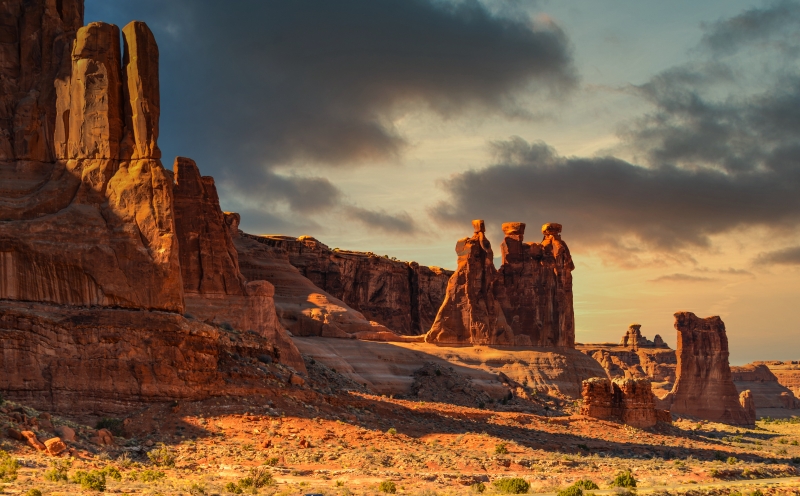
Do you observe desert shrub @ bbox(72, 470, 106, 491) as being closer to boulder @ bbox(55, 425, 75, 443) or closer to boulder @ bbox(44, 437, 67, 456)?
boulder @ bbox(44, 437, 67, 456)

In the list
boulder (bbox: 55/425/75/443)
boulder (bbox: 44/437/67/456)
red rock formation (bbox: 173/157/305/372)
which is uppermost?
red rock formation (bbox: 173/157/305/372)

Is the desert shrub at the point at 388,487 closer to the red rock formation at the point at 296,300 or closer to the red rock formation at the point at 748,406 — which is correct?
the red rock formation at the point at 296,300

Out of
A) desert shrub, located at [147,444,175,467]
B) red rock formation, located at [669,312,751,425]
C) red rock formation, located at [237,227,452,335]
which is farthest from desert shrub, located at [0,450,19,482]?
red rock formation, located at [669,312,751,425]

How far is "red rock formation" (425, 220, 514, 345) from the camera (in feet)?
276

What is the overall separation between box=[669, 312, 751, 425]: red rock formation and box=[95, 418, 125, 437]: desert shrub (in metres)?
71.9

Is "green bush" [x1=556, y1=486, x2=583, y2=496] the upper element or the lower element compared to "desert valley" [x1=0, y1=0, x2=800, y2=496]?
lower

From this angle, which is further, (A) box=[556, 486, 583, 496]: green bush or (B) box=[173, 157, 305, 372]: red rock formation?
(B) box=[173, 157, 305, 372]: red rock formation

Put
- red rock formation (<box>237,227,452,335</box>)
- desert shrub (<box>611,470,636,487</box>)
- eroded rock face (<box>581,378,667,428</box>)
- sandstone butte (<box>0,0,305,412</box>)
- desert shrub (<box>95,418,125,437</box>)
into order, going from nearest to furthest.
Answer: desert shrub (<box>611,470,636,487</box>) → desert shrub (<box>95,418,125,437</box>) → sandstone butte (<box>0,0,305,412</box>) → eroded rock face (<box>581,378,667,428</box>) → red rock formation (<box>237,227,452,335</box>)

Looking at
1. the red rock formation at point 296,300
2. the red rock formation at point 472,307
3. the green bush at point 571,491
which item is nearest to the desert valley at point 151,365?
the green bush at point 571,491

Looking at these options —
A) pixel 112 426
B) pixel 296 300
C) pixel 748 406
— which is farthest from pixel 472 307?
pixel 112 426

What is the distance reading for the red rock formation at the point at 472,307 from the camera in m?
84.2

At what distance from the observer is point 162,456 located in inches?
1253

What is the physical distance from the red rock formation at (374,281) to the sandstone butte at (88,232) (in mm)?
59289

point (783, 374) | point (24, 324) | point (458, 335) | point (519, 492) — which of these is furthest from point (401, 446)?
point (783, 374)
